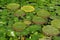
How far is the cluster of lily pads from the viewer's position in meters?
1.38

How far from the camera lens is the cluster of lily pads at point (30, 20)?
1385 mm

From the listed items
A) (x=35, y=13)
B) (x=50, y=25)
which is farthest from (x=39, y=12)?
(x=50, y=25)

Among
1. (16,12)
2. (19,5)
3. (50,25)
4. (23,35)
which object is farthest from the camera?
(19,5)

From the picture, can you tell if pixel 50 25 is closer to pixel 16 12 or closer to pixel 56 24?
pixel 56 24

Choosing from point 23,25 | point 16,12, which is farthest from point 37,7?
point 23,25

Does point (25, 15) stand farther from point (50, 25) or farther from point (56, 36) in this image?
point (56, 36)

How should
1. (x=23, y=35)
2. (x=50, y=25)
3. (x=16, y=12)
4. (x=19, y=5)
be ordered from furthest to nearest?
(x=19, y=5) < (x=16, y=12) < (x=50, y=25) < (x=23, y=35)

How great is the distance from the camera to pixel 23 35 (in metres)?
1.38

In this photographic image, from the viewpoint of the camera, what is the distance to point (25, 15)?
1598 mm

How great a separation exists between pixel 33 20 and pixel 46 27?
0.46ft

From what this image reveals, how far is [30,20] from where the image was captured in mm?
1534

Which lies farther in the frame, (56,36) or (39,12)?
(39,12)

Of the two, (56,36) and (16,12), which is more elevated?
(16,12)

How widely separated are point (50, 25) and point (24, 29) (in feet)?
0.75
